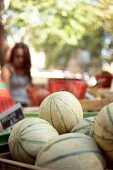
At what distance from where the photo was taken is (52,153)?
5.30ft

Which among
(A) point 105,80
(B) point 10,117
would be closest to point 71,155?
(B) point 10,117

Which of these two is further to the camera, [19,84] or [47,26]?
[47,26]

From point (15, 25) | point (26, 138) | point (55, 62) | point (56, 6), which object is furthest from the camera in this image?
point (55, 62)

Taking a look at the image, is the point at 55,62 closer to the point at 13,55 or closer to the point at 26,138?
the point at 13,55

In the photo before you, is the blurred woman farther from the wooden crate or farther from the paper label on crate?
the wooden crate

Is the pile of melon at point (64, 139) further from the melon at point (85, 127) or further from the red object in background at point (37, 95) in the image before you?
the red object in background at point (37, 95)

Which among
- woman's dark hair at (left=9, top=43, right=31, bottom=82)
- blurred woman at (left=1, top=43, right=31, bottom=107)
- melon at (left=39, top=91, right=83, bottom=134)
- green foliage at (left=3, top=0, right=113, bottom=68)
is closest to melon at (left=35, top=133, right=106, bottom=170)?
melon at (left=39, top=91, right=83, bottom=134)

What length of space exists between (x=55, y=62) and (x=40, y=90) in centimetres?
3175

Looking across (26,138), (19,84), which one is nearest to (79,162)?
(26,138)

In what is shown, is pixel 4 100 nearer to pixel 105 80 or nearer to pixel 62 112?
pixel 62 112

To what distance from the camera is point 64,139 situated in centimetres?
167

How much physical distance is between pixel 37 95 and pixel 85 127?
8.64 ft

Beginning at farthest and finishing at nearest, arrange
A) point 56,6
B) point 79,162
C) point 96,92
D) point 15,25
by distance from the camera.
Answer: point 15,25 < point 56,6 < point 96,92 < point 79,162

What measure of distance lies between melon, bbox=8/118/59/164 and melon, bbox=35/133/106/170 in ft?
0.41
